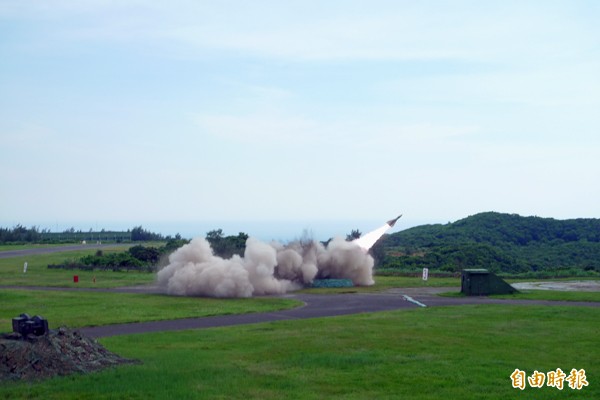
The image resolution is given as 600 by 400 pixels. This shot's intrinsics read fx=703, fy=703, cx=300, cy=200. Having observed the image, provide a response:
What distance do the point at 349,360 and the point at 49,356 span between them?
8.32m

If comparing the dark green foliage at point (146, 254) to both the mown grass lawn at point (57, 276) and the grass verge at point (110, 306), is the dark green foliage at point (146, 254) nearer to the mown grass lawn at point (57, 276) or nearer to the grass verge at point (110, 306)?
the mown grass lawn at point (57, 276)

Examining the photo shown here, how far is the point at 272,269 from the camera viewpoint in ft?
158

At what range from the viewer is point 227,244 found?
69938 mm

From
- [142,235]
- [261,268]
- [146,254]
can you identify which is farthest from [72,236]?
[261,268]

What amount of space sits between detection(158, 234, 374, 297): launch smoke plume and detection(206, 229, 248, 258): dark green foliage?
12706mm

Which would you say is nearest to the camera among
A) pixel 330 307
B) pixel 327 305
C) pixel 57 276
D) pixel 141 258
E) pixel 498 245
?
pixel 330 307

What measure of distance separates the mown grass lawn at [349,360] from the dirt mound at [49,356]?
684 mm

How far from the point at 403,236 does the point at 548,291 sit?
256ft

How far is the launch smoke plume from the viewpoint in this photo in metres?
45.4

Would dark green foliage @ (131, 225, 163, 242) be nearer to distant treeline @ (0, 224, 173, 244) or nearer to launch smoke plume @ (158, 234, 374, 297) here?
distant treeline @ (0, 224, 173, 244)

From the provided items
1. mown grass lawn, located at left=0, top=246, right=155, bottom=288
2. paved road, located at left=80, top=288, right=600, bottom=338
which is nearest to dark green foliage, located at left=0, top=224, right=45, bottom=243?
mown grass lawn, located at left=0, top=246, right=155, bottom=288

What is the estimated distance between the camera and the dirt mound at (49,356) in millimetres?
18011

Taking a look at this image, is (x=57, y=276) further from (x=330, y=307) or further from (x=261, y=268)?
(x=330, y=307)

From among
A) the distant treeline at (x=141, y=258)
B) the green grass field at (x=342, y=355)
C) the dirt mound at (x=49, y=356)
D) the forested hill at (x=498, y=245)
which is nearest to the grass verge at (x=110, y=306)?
the green grass field at (x=342, y=355)
